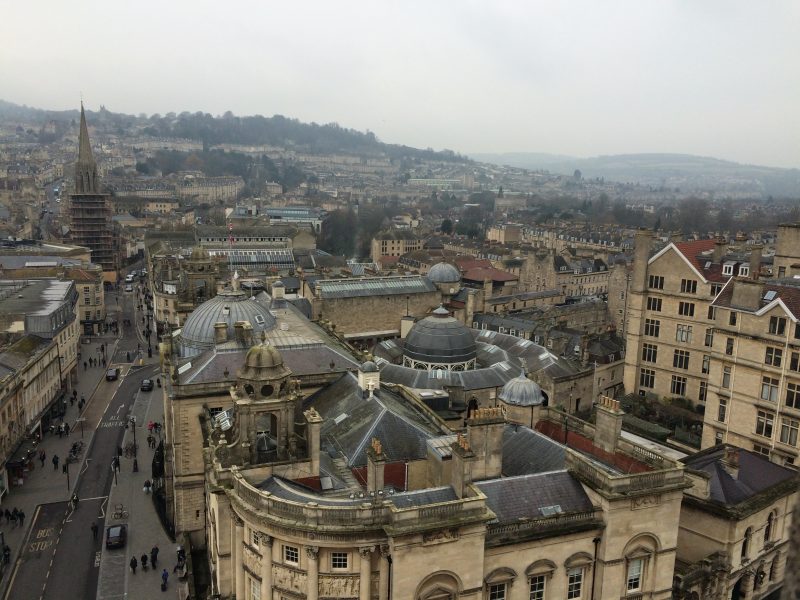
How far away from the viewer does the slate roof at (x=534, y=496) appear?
27953 mm

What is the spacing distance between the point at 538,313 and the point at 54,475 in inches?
2292

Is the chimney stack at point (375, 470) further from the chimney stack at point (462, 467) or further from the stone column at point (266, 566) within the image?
the stone column at point (266, 566)

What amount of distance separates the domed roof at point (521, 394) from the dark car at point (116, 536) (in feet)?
83.8

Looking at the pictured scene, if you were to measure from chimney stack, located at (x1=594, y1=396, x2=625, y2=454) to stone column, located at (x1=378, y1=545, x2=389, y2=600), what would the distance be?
44.3 ft

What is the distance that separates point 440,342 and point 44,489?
102 feet

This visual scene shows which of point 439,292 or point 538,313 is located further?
point 538,313

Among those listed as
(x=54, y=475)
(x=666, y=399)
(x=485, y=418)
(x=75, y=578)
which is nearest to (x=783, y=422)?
(x=666, y=399)

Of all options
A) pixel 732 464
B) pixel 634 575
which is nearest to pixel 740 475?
pixel 732 464

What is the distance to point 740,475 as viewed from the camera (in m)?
35.9

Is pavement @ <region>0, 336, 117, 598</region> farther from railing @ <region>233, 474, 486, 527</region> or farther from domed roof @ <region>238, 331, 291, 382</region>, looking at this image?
railing @ <region>233, 474, 486, 527</region>

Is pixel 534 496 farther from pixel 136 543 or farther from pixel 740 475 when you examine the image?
pixel 136 543

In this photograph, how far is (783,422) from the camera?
43406 millimetres

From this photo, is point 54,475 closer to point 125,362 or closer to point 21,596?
point 21,596

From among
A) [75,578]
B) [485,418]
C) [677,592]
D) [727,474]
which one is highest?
[485,418]
